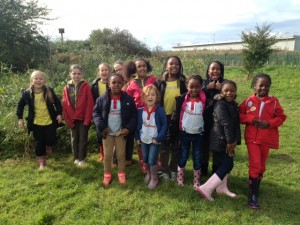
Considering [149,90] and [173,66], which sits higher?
[173,66]

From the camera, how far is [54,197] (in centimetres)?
394

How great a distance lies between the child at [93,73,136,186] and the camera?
164 inches

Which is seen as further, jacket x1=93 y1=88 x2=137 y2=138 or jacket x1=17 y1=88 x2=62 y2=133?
jacket x1=17 y1=88 x2=62 y2=133

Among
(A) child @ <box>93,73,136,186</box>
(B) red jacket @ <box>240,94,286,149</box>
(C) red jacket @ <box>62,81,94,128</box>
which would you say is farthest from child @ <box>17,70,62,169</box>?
(B) red jacket @ <box>240,94,286,149</box>

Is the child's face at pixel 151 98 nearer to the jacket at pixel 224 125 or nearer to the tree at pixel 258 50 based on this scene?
the jacket at pixel 224 125

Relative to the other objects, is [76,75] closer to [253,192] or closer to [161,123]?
[161,123]

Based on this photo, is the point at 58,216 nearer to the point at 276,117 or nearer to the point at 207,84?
the point at 207,84

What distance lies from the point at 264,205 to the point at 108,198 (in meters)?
2.04

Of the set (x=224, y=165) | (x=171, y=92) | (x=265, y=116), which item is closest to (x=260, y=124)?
(x=265, y=116)

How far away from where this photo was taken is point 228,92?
12.1 ft

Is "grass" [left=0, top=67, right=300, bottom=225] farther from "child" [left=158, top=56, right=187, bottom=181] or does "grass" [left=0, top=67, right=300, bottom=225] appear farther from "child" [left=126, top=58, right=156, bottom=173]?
"child" [left=126, top=58, right=156, bottom=173]

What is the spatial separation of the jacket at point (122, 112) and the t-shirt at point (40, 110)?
1076 mm

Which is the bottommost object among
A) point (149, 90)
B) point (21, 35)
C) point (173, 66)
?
point (149, 90)

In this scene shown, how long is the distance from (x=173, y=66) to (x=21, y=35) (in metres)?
13.9
